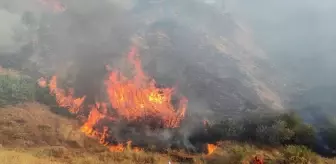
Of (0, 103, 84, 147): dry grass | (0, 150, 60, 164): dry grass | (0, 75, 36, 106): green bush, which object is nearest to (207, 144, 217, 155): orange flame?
(0, 103, 84, 147): dry grass

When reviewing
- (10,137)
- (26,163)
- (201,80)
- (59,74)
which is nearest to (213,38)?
(201,80)

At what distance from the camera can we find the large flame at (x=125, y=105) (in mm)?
25922

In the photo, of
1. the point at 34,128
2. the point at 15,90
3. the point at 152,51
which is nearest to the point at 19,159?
the point at 34,128

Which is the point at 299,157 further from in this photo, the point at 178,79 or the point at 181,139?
the point at 178,79

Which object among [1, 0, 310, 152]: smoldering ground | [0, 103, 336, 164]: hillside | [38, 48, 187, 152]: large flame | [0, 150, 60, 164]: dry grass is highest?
[1, 0, 310, 152]: smoldering ground

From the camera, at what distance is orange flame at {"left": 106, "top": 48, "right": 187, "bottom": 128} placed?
27.3m

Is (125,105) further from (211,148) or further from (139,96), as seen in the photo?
(211,148)

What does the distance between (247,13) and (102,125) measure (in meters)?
54.5

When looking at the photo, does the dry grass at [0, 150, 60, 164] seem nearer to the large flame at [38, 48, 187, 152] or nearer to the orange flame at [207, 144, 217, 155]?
the large flame at [38, 48, 187, 152]

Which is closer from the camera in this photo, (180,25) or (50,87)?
(50,87)

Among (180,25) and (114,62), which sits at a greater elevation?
(180,25)

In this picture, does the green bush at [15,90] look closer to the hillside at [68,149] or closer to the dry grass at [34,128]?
the dry grass at [34,128]

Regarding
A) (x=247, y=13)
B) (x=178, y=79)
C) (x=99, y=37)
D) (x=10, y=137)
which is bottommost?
(x=10, y=137)

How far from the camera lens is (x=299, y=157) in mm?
20875
